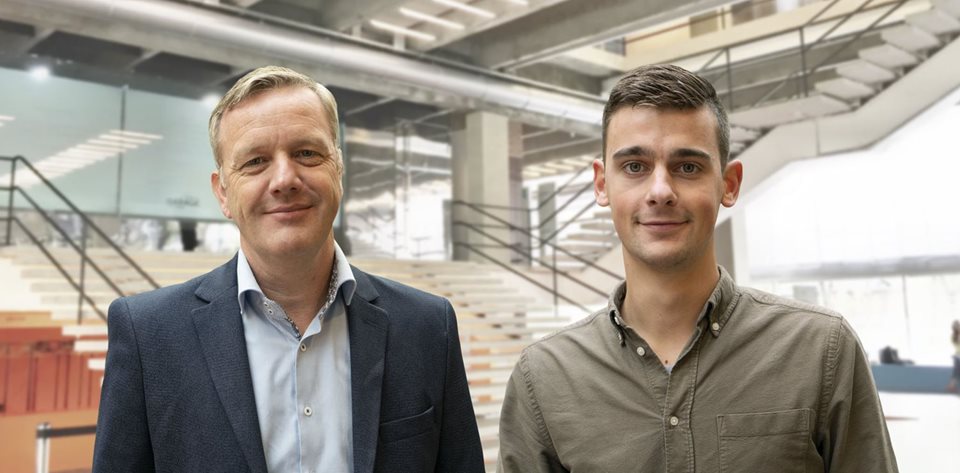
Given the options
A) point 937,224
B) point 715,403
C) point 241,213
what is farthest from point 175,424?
point 937,224

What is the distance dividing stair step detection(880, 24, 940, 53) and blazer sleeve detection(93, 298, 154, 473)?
27.3 ft

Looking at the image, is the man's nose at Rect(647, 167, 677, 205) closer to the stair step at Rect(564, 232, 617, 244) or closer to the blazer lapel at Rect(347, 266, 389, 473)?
the blazer lapel at Rect(347, 266, 389, 473)

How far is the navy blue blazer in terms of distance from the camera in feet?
4.50

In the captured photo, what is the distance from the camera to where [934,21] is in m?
7.70

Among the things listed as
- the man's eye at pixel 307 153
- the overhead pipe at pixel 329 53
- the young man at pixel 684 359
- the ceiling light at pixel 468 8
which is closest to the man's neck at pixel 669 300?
the young man at pixel 684 359

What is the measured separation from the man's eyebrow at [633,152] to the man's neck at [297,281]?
622 mm

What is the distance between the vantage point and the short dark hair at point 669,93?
1.46 meters

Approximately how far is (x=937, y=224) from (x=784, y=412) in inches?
584

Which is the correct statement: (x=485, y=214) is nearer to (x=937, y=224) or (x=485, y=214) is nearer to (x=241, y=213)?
(x=937, y=224)

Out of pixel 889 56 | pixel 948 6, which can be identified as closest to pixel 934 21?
pixel 948 6

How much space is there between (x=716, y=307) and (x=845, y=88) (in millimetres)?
7977

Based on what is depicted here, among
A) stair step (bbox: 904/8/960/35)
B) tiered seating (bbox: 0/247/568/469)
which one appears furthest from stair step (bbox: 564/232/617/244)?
stair step (bbox: 904/8/960/35)

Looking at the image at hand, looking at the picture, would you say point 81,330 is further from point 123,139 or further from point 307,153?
point 307,153

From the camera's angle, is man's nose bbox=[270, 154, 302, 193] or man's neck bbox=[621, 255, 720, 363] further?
man's neck bbox=[621, 255, 720, 363]
